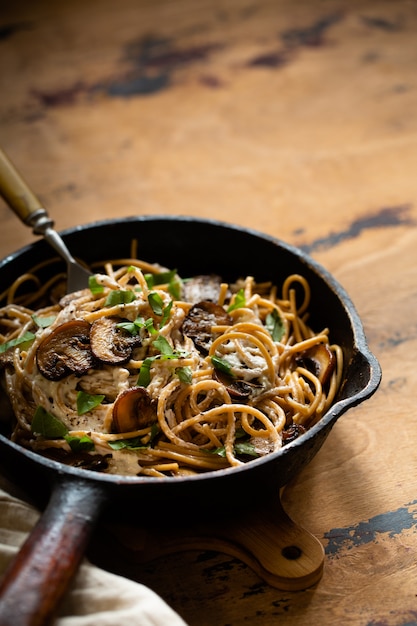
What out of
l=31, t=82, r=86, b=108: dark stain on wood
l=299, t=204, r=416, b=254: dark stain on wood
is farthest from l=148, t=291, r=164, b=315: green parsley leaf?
l=31, t=82, r=86, b=108: dark stain on wood

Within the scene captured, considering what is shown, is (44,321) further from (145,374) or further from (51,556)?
(51,556)

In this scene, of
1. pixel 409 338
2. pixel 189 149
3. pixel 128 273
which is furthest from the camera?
pixel 189 149

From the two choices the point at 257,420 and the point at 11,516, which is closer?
the point at 11,516

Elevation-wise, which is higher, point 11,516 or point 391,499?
point 11,516

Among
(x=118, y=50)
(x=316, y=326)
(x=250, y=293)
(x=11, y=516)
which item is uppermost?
(x=118, y=50)

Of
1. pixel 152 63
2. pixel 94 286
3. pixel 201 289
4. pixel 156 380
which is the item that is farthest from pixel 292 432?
pixel 152 63

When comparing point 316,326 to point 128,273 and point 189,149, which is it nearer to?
point 128,273

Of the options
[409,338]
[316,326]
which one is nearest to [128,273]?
[316,326]
